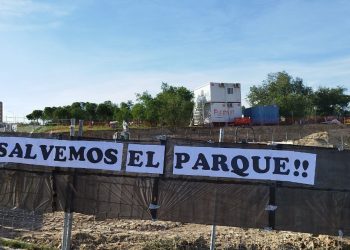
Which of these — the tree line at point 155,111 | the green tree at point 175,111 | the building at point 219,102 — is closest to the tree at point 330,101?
the tree line at point 155,111

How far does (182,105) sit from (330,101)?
60915 mm

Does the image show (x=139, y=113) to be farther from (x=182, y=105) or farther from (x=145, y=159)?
(x=145, y=159)

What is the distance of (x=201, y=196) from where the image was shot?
6961 millimetres

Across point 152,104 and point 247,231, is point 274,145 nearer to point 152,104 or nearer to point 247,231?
point 247,231

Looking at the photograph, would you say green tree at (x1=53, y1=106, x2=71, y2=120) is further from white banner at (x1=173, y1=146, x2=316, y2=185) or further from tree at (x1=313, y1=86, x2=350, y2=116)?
white banner at (x1=173, y1=146, x2=316, y2=185)

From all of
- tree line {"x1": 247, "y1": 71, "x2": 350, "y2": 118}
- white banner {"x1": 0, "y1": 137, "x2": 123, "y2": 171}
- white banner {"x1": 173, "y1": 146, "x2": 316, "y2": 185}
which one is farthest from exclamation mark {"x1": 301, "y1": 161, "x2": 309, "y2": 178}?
tree line {"x1": 247, "y1": 71, "x2": 350, "y2": 118}

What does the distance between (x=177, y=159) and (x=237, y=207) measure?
3.77 feet

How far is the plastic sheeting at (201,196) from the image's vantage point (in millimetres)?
6750

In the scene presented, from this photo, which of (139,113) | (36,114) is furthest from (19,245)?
(36,114)

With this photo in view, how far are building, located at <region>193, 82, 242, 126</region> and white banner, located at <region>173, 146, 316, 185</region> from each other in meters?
45.5

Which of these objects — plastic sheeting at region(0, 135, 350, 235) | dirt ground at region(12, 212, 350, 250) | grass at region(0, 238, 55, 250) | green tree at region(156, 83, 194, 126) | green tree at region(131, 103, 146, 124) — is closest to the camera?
plastic sheeting at region(0, 135, 350, 235)

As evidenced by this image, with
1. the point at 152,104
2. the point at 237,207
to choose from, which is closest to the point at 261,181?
the point at 237,207

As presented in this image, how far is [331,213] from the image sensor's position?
265 inches

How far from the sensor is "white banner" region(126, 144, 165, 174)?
23.2 feet
